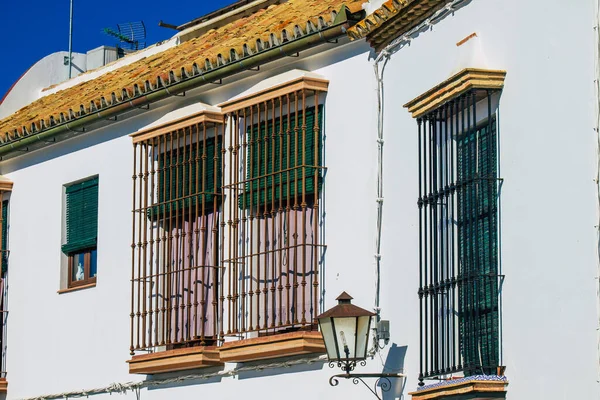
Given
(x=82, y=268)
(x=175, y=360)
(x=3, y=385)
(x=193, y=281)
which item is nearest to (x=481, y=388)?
(x=175, y=360)

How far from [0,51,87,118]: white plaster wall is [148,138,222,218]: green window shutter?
4562mm

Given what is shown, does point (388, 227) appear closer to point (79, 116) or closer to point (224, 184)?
point (224, 184)

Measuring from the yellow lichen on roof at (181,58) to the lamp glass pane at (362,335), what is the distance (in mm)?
2766

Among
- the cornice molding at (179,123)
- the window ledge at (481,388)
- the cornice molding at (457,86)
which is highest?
the cornice molding at (179,123)

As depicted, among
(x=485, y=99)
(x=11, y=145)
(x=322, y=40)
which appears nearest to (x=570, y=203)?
(x=485, y=99)

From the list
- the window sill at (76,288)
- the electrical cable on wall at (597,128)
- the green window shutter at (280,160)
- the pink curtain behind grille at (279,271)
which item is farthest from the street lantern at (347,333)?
the window sill at (76,288)

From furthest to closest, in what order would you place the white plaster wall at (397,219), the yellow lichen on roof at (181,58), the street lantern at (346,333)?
the yellow lichen on roof at (181,58) → the street lantern at (346,333) → the white plaster wall at (397,219)

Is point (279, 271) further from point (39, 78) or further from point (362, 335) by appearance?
point (39, 78)

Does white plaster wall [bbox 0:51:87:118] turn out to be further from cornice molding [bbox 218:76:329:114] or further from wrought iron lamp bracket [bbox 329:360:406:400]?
wrought iron lamp bracket [bbox 329:360:406:400]

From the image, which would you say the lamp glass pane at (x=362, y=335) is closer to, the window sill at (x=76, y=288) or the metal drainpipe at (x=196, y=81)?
the metal drainpipe at (x=196, y=81)

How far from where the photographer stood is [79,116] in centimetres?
1541

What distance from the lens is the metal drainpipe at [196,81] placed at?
495 inches

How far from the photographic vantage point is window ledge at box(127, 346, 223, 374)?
13.4 m

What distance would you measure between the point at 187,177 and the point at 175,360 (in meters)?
1.74
